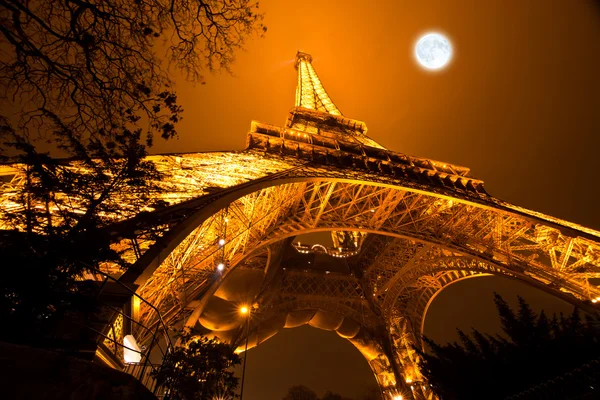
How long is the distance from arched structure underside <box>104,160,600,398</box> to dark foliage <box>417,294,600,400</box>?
19.9ft

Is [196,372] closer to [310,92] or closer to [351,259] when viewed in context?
[351,259]

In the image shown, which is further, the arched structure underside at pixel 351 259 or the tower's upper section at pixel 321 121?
the tower's upper section at pixel 321 121

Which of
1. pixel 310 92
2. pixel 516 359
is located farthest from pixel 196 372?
pixel 310 92

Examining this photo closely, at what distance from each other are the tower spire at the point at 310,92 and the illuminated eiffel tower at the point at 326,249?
678 millimetres

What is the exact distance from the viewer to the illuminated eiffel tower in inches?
310

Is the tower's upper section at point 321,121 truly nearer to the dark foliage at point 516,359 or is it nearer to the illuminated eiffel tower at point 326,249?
the illuminated eiffel tower at point 326,249

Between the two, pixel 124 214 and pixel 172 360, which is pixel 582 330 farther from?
pixel 124 214

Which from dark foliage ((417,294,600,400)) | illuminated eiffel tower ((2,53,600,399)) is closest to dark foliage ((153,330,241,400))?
illuminated eiffel tower ((2,53,600,399))

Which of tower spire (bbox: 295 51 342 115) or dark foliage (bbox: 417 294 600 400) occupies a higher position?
tower spire (bbox: 295 51 342 115)

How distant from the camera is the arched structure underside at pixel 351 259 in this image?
8.30 m

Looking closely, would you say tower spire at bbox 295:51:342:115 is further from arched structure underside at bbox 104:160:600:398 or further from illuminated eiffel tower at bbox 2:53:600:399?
arched structure underside at bbox 104:160:600:398

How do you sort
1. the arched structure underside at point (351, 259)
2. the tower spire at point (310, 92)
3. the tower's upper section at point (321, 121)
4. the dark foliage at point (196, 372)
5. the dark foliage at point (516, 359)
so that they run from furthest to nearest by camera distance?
the tower spire at point (310, 92), the tower's upper section at point (321, 121), the arched structure underside at point (351, 259), the dark foliage at point (516, 359), the dark foliage at point (196, 372)

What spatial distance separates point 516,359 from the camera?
5766 mm

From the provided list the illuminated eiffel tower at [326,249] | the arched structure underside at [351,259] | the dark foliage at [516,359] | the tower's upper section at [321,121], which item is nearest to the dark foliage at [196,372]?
the illuminated eiffel tower at [326,249]
